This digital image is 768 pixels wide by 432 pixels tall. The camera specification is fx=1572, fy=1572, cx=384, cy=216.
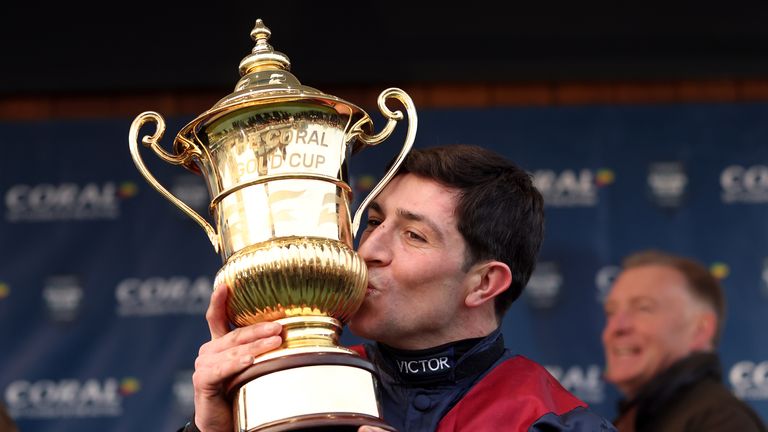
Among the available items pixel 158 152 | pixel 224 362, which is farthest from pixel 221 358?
pixel 158 152

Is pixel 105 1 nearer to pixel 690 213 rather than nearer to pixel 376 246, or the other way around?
pixel 690 213

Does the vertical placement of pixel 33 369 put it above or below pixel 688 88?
below

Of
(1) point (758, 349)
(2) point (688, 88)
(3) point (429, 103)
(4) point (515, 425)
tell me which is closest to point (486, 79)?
(3) point (429, 103)

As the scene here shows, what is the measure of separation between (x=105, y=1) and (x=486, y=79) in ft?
4.15

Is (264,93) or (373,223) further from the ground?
(264,93)

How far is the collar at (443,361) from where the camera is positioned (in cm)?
294

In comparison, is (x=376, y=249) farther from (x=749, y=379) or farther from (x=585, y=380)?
(x=749, y=379)

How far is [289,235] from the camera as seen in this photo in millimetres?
2684

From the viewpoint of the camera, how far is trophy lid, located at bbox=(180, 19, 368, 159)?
2729 mm

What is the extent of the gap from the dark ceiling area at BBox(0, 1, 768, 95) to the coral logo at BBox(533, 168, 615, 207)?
33cm

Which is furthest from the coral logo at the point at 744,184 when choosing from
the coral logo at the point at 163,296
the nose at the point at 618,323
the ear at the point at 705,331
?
the coral logo at the point at 163,296

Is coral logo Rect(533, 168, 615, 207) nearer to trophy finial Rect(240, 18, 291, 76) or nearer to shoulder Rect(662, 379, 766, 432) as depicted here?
shoulder Rect(662, 379, 766, 432)

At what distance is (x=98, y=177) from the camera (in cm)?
502

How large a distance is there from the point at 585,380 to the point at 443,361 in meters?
2.01
